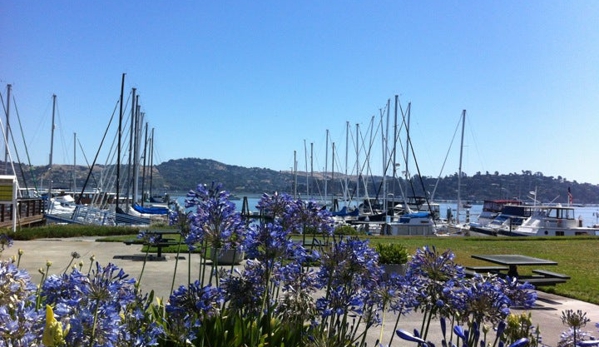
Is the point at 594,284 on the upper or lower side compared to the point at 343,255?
lower

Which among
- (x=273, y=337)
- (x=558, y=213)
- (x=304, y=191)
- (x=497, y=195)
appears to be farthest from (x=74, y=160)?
(x=497, y=195)

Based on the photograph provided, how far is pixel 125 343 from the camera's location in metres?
2.30

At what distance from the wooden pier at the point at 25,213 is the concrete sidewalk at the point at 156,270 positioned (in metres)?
6.55

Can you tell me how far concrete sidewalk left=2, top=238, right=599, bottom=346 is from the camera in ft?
25.2

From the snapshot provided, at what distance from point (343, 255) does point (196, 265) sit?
10657 mm

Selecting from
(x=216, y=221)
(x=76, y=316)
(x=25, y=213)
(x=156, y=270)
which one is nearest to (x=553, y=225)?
(x=156, y=270)

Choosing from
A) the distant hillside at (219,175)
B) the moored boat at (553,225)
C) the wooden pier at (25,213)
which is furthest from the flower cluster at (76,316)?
the distant hillside at (219,175)

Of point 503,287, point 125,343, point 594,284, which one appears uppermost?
point 503,287

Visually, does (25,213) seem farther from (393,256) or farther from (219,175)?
(219,175)

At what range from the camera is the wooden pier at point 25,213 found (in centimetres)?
2388

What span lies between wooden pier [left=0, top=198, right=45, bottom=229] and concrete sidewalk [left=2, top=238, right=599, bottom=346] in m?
6.55

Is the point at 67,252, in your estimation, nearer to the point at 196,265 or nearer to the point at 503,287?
the point at 196,265

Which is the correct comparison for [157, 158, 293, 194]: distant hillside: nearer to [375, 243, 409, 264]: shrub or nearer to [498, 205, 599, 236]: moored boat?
[498, 205, 599, 236]: moored boat

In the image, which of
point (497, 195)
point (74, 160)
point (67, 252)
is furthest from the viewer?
point (497, 195)
